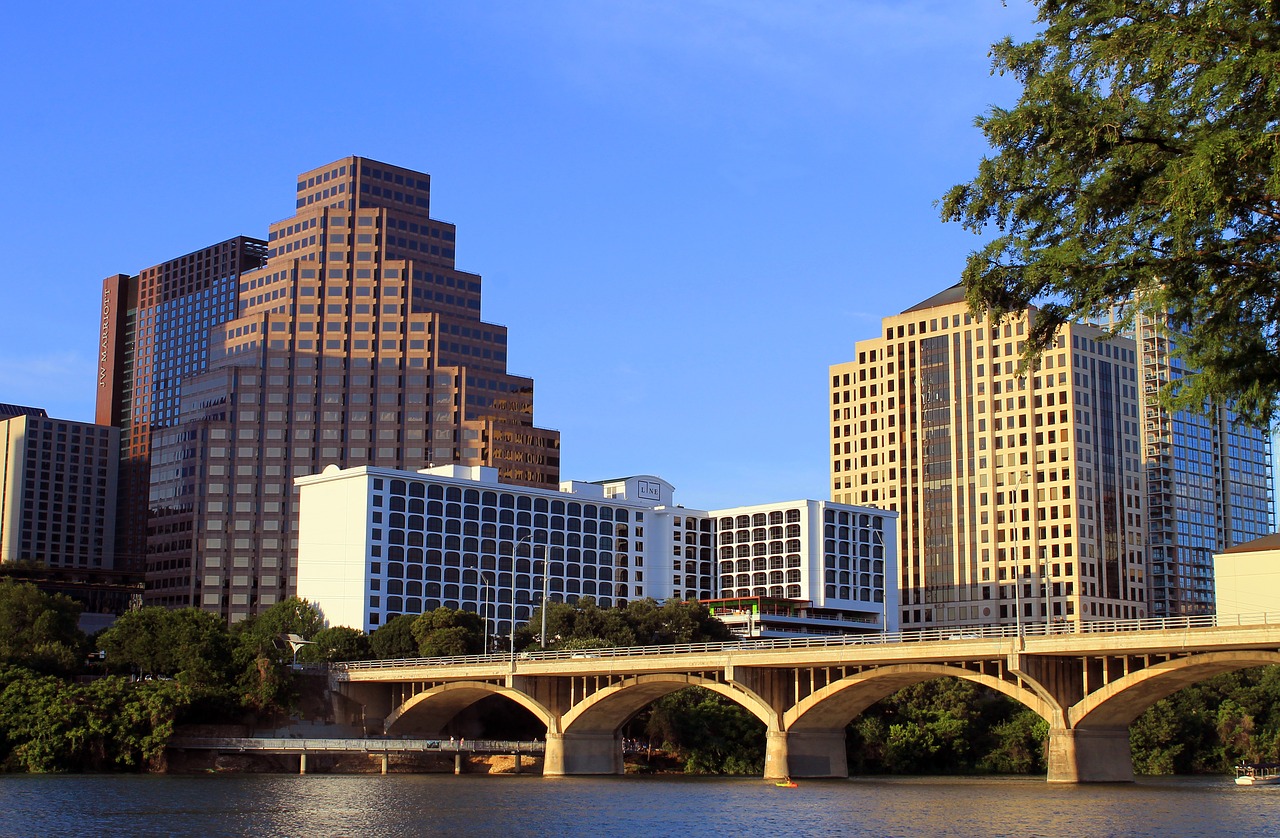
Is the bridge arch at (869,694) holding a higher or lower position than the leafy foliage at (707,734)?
higher

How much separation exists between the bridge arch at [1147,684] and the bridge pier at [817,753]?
70.8ft

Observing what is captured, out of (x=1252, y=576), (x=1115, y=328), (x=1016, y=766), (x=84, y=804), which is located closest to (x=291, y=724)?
(x=84, y=804)

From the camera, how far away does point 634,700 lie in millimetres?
115500

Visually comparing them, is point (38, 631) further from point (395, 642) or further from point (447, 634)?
point (447, 634)

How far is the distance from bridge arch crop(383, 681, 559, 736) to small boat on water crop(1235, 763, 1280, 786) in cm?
5168

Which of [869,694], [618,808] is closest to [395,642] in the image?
[869,694]

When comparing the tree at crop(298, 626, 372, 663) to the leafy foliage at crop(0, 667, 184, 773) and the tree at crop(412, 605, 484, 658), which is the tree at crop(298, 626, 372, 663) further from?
the leafy foliage at crop(0, 667, 184, 773)

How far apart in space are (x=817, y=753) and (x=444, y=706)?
40.7 meters

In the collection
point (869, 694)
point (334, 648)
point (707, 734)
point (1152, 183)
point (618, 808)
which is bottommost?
point (618, 808)

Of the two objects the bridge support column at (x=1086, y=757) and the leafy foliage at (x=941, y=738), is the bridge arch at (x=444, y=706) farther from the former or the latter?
the bridge support column at (x=1086, y=757)

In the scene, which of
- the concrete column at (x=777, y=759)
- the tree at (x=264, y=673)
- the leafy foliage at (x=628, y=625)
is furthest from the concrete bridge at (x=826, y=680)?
the leafy foliage at (x=628, y=625)

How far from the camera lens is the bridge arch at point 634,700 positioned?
104 metres

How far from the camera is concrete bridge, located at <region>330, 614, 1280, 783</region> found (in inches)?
3346

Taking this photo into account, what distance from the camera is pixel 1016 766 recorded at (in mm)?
130500
